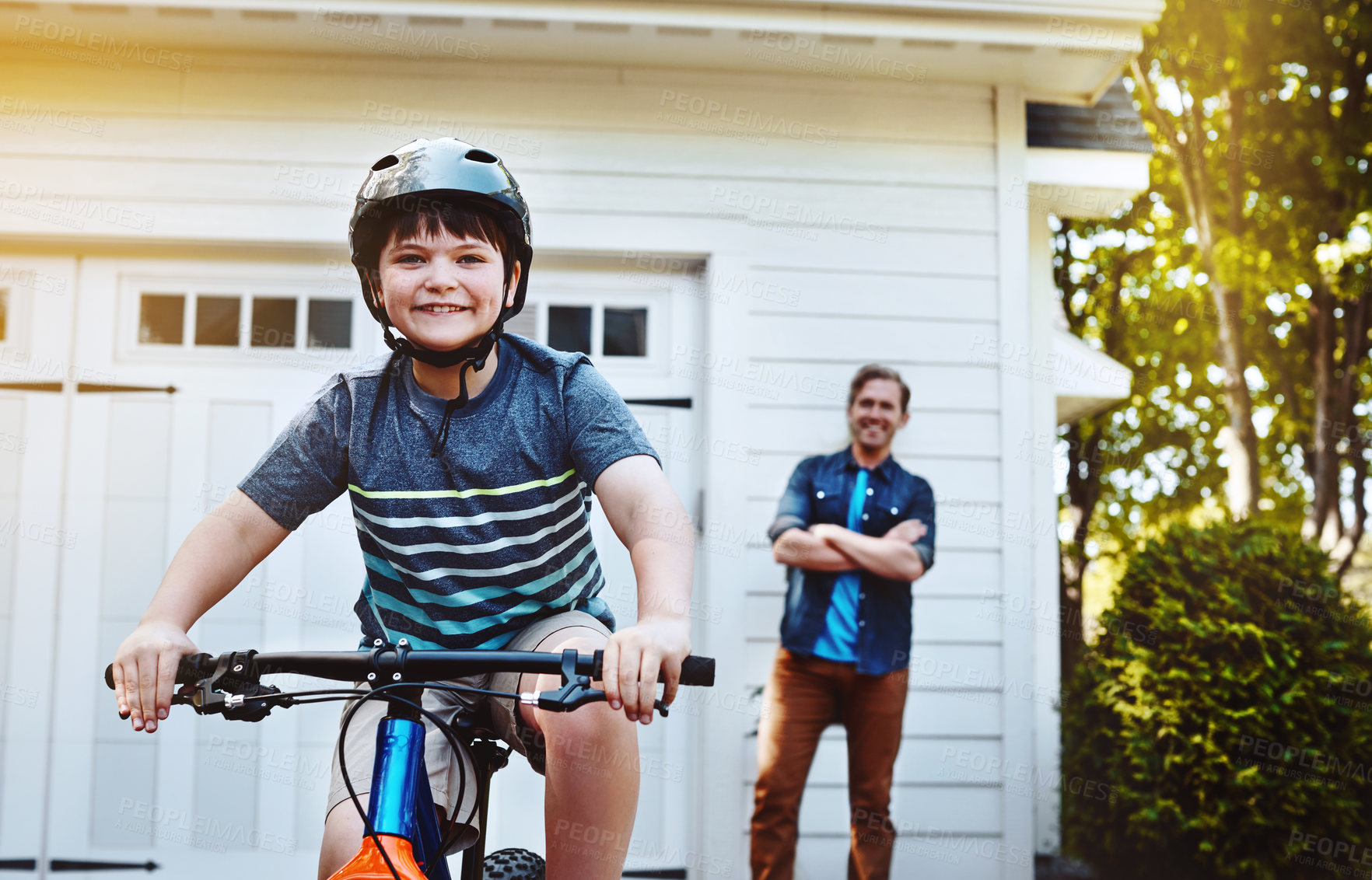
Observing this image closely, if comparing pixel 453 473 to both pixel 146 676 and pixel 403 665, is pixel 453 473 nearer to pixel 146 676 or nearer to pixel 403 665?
pixel 403 665

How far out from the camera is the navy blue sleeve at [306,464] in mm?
1727

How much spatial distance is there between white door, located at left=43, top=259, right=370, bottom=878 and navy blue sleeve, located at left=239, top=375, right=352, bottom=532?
2666 mm

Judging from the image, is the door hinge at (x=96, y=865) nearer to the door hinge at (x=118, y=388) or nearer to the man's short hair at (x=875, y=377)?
the door hinge at (x=118, y=388)

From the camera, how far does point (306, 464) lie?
1.77m

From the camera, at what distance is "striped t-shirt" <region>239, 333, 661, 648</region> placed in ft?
5.61

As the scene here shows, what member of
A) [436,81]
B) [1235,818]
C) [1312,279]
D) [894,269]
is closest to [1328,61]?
[1312,279]

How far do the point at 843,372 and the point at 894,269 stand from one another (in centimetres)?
54

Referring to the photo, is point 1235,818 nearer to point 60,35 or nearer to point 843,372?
point 843,372

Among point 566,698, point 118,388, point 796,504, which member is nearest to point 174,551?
point 118,388

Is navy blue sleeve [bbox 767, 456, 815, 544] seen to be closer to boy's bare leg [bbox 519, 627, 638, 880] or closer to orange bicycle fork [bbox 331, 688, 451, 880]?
boy's bare leg [bbox 519, 627, 638, 880]

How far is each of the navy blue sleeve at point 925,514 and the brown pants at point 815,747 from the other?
Result: 0.46m

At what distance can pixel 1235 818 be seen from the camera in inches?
157

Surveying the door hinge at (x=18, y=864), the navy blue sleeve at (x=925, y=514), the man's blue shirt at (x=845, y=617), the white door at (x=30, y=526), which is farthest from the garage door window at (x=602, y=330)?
the door hinge at (x=18, y=864)

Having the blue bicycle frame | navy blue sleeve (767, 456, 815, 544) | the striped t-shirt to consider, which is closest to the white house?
navy blue sleeve (767, 456, 815, 544)
